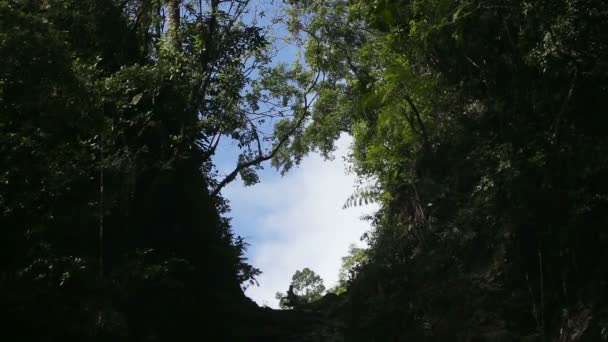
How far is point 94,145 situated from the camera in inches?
398

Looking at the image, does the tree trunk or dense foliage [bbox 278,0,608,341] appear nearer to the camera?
dense foliage [bbox 278,0,608,341]

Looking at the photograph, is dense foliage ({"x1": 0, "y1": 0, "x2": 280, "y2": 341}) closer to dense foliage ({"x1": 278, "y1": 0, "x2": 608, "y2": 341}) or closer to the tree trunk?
the tree trunk

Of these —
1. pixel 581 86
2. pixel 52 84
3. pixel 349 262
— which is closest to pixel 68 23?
pixel 52 84

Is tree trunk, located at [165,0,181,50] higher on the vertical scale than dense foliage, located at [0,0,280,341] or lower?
higher

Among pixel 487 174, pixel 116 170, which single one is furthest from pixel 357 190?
pixel 116 170

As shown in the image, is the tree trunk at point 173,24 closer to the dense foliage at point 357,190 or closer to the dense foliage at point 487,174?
the dense foliage at point 357,190

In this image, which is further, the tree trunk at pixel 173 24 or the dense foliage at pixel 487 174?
the tree trunk at pixel 173 24

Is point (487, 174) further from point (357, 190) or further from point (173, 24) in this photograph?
point (173, 24)

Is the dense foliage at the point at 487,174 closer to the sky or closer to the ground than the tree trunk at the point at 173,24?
closer to the ground

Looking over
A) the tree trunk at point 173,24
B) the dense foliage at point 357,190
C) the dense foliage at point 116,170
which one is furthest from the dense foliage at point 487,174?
the tree trunk at point 173,24

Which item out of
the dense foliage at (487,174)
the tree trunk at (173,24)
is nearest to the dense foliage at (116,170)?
the tree trunk at (173,24)

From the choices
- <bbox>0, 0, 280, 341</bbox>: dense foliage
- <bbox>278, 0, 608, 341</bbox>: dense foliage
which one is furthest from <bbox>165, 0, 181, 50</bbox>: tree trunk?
<bbox>278, 0, 608, 341</bbox>: dense foliage

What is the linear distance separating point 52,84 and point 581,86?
6.99 meters

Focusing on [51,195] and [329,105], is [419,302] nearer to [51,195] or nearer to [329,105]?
[51,195]
